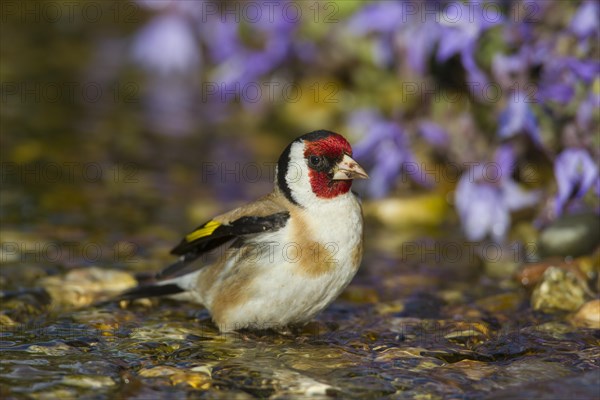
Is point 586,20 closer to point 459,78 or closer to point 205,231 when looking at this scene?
point 459,78

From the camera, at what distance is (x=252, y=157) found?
7391 mm

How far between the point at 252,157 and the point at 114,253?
2115mm

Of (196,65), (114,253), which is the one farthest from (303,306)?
(196,65)

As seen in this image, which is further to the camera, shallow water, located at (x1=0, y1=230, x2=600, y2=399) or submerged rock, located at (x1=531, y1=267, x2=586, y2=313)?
submerged rock, located at (x1=531, y1=267, x2=586, y2=313)

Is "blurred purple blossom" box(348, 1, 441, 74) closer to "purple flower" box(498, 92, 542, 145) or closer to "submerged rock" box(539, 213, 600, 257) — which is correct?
"purple flower" box(498, 92, 542, 145)

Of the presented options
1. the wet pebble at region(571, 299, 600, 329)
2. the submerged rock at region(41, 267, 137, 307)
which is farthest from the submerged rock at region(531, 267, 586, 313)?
the submerged rock at region(41, 267, 137, 307)

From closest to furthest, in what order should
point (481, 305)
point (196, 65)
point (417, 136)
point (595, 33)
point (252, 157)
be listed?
point (481, 305)
point (595, 33)
point (417, 136)
point (252, 157)
point (196, 65)

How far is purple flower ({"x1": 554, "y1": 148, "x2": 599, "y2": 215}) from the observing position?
5336 millimetres

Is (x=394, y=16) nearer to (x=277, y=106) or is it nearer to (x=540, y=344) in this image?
(x=277, y=106)

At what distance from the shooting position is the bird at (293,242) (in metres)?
4.13

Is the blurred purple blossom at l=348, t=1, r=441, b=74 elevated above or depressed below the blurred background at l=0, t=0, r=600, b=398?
above

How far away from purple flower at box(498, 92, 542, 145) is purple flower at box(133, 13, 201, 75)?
3619 mm

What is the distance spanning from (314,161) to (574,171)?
5.74 ft

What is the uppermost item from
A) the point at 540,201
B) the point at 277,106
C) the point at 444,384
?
the point at 277,106
